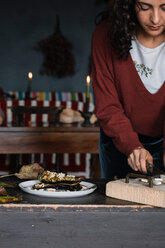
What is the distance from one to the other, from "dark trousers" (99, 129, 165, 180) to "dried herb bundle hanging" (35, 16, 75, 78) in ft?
17.2

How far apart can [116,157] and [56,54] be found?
535cm

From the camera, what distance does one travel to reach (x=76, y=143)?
9.63 feet

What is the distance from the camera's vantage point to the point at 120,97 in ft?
5.75

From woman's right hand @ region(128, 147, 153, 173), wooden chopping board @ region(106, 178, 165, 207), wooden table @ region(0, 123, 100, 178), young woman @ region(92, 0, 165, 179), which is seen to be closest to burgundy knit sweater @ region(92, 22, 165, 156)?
young woman @ region(92, 0, 165, 179)

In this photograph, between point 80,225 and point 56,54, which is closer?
point 80,225

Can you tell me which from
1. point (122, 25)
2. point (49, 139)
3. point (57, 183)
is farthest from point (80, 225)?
point (49, 139)

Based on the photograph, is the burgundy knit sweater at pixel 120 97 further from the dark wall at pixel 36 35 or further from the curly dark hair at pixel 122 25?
the dark wall at pixel 36 35

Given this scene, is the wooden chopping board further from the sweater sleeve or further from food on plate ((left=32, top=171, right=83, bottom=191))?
the sweater sleeve

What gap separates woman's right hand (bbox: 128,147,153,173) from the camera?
1384mm

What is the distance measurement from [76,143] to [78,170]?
4.39 feet

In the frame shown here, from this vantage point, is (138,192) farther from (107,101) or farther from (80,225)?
(107,101)

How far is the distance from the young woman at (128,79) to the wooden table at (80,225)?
0.51m

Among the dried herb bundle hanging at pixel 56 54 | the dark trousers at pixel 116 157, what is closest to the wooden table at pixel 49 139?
the dark trousers at pixel 116 157

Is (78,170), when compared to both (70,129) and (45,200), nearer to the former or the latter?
(70,129)
